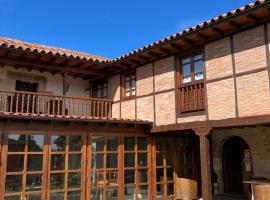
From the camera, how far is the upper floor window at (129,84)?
11.6 metres

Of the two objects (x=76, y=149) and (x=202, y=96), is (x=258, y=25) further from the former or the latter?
(x=76, y=149)

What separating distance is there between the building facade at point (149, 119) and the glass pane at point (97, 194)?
0.10 ft

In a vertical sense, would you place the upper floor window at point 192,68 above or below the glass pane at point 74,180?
above

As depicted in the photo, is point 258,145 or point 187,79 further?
point 258,145

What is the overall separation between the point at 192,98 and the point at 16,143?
5.33 m

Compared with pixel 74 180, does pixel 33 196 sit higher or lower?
lower

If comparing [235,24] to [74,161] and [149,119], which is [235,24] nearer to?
A: [149,119]

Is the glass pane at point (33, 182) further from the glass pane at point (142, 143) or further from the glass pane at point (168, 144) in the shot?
the glass pane at point (168, 144)

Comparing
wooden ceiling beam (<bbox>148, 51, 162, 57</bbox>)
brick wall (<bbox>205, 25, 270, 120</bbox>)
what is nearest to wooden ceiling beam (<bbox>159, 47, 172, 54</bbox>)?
wooden ceiling beam (<bbox>148, 51, 162, 57</bbox>)

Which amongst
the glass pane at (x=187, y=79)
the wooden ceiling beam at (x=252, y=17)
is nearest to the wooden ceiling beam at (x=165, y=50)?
the glass pane at (x=187, y=79)

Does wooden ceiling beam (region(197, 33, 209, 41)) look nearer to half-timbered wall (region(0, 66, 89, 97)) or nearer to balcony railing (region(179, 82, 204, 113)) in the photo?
balcony railing (region(179, 82, 204, 113))

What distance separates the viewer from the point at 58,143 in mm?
9398

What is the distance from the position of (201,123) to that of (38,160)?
4.90 metres

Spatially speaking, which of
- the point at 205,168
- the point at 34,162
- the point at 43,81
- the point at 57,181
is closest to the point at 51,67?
the point at 43,81
